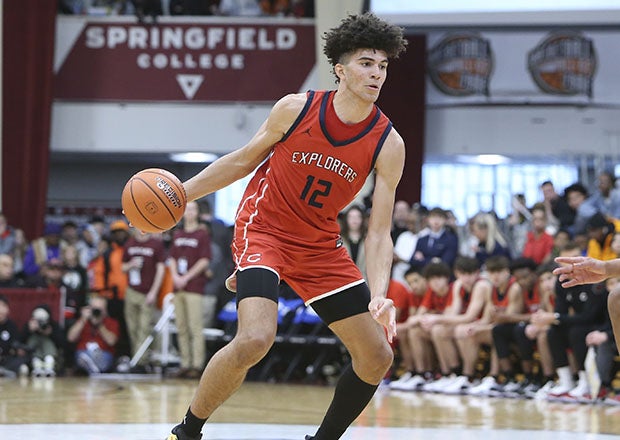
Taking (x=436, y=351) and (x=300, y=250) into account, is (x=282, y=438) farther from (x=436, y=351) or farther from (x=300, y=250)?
(x=436, y=351)

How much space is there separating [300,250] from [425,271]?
7.11 m

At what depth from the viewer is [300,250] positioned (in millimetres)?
5172

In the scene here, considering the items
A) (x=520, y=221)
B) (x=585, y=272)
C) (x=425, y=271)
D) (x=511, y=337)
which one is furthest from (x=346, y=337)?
(x=520, y=221)

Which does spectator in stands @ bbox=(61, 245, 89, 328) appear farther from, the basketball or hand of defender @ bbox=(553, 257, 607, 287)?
hand of defender @ bbox=(553, 257, 607, 287)

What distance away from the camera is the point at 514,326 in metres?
11.0

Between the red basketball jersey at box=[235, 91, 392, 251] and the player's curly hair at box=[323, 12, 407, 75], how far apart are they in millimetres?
277

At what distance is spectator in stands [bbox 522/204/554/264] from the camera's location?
12.3m

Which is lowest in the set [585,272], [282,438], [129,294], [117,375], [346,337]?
[117,375]

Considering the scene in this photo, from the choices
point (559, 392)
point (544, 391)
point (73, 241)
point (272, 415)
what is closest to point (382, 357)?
point (272, 415)

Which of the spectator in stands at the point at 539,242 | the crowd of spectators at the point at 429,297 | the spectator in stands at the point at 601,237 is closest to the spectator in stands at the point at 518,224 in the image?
the crowd of spectators at the point at 429,297

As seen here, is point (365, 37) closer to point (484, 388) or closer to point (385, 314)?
point (385, 314)

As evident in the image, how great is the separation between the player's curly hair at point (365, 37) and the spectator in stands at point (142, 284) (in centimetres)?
867

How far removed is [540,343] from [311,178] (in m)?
6.15

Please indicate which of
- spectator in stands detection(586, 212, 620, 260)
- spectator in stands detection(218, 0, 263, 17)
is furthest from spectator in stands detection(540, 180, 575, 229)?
spectator in stands detection(218, 0, 263, 17)
